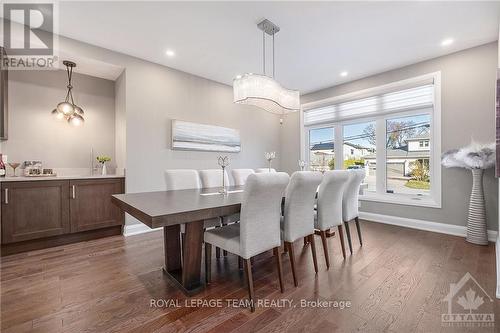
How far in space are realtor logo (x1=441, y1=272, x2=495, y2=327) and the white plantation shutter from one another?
8.93ft

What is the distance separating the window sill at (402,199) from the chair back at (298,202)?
257 centimetres

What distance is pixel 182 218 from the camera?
1.37m

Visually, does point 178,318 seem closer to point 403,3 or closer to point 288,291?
point 288,291

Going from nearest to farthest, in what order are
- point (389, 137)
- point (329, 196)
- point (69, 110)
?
1. point (329, 196)
2. point (69, 110)
3. point (389, 137)

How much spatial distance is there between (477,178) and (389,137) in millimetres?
1383

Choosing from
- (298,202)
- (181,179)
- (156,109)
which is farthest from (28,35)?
(298,202)

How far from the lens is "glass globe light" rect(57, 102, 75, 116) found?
3.20 meters

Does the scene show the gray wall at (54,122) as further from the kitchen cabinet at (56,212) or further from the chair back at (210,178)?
the chair back at (210,178)

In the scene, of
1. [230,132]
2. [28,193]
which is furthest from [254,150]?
[28,193]

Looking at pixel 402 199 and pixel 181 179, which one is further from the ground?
pixel 181 179

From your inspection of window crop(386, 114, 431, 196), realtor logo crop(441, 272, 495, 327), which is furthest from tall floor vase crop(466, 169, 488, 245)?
realtor logo crop(441, 272, 495, 327)

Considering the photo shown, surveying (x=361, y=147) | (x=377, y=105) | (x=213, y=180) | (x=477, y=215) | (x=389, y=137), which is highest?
(x=377, y=105)

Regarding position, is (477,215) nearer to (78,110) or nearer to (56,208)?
(56,208)

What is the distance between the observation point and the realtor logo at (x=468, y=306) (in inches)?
59.1
